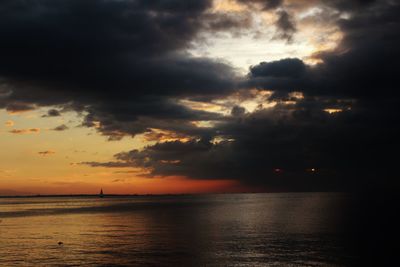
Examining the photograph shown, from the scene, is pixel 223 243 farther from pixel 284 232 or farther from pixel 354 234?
pixel 354 234

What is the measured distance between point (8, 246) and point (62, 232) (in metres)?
29.9

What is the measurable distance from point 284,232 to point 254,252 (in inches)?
1446

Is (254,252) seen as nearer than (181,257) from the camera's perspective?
No

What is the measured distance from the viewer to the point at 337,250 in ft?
277

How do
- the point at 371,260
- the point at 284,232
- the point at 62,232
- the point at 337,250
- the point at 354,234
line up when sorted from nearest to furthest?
the point at 371,260
the point at 337,250
the point at 354,234
the point at 284,232
the point at 62,232

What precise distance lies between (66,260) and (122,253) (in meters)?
10.8

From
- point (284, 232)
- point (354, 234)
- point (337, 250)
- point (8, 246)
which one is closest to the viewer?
point (337, 250)

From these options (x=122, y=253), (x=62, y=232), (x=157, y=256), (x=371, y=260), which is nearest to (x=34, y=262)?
(x=122, y=253)

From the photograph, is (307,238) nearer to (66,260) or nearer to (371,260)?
(371,260)

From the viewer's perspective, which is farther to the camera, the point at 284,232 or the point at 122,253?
the point at 284,232

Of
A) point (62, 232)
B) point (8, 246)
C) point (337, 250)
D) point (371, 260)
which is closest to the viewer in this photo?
point (371, 260)

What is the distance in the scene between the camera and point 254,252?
84.6m

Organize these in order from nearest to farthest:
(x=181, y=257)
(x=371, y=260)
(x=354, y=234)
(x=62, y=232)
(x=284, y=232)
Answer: (x=371, y=260), (x=181, y=257), (x=354, y=234), (x=284, y=232), (x=62, y=232)

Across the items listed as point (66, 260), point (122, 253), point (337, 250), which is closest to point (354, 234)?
point (337, 250)
